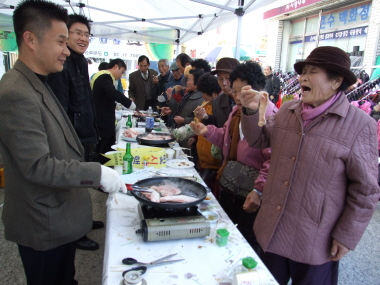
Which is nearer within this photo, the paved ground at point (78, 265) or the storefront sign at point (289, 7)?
the paved ground at point (78, 265)

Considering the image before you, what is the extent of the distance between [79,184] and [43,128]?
281 mm

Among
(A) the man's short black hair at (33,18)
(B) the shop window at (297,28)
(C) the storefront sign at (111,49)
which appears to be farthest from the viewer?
(B) the shop window at (297,28)

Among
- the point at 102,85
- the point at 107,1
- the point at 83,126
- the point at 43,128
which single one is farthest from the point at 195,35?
the point at 43,128

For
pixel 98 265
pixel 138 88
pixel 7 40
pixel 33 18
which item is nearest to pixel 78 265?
pixel 98 265

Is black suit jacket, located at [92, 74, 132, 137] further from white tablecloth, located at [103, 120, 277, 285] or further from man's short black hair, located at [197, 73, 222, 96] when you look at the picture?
white tablecloth, located at [103, 120, 277, 285]

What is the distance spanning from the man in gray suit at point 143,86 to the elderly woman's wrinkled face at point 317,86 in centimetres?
511

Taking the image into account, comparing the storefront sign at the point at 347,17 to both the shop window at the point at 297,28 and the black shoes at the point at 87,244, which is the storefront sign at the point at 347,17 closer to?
the shop window at the point at 297,28

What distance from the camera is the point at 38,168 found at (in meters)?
1.08

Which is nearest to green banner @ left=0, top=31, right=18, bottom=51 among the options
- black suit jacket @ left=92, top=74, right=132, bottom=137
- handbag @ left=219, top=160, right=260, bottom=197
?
black suit jacket @ left=92, top=74, right=132, bottom=137

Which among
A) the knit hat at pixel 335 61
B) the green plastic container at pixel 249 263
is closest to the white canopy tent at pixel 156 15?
the knit hat at pixel 335 61

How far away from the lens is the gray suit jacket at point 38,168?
1072 mm

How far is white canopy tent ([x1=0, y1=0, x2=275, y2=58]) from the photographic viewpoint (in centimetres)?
493

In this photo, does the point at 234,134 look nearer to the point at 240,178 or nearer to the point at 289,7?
the point at 240,178

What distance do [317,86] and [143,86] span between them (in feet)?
17.1
